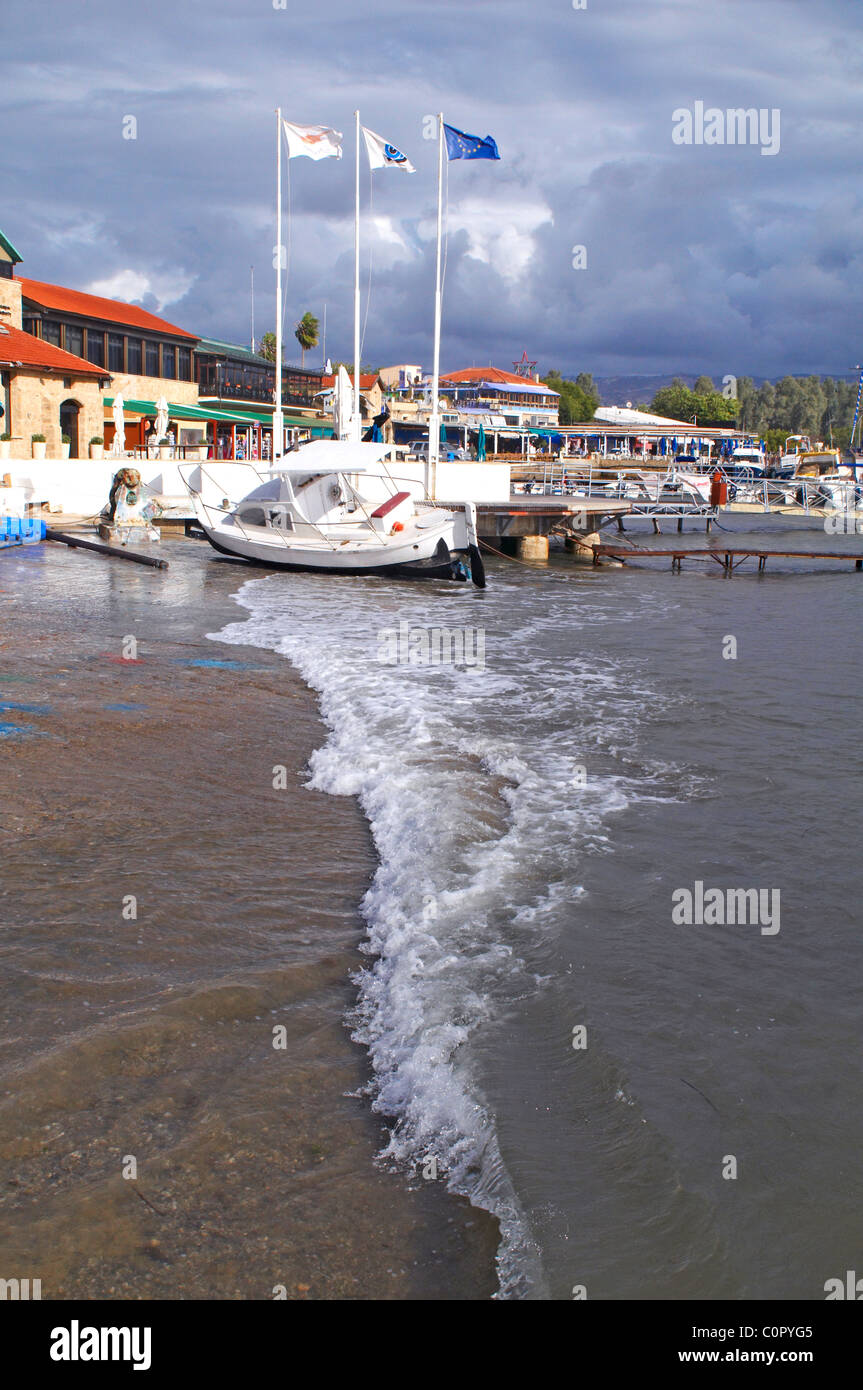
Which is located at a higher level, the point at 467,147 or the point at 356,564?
the point at 467,147

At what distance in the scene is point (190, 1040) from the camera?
4.46m

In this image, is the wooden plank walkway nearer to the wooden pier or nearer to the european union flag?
Result: the wooden pier

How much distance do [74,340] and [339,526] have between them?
27.4 m

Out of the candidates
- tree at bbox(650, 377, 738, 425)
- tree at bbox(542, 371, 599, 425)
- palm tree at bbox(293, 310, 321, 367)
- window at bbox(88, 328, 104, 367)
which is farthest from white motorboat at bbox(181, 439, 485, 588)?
tree at bbox(650, 377, 738, 425)

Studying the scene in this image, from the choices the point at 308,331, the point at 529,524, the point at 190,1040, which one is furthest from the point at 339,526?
the point at 308,331

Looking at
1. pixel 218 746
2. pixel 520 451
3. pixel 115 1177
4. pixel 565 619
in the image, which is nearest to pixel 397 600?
pixel 565 619

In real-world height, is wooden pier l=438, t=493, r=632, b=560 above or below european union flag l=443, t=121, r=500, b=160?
below

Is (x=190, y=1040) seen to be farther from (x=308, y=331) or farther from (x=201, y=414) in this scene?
(x=308, y=331)

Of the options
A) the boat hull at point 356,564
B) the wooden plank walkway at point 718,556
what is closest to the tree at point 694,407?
the wooden plank walkway at point 718,556

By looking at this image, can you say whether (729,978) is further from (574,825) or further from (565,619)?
(565,619)

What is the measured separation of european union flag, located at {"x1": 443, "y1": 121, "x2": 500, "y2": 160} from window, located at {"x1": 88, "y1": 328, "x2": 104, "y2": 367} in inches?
891

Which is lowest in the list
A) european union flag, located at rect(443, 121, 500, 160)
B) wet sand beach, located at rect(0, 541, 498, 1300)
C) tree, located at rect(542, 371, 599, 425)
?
wet sand beach, located at rect(0, 541, 498, 1300)

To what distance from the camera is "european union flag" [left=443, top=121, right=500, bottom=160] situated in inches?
1151
